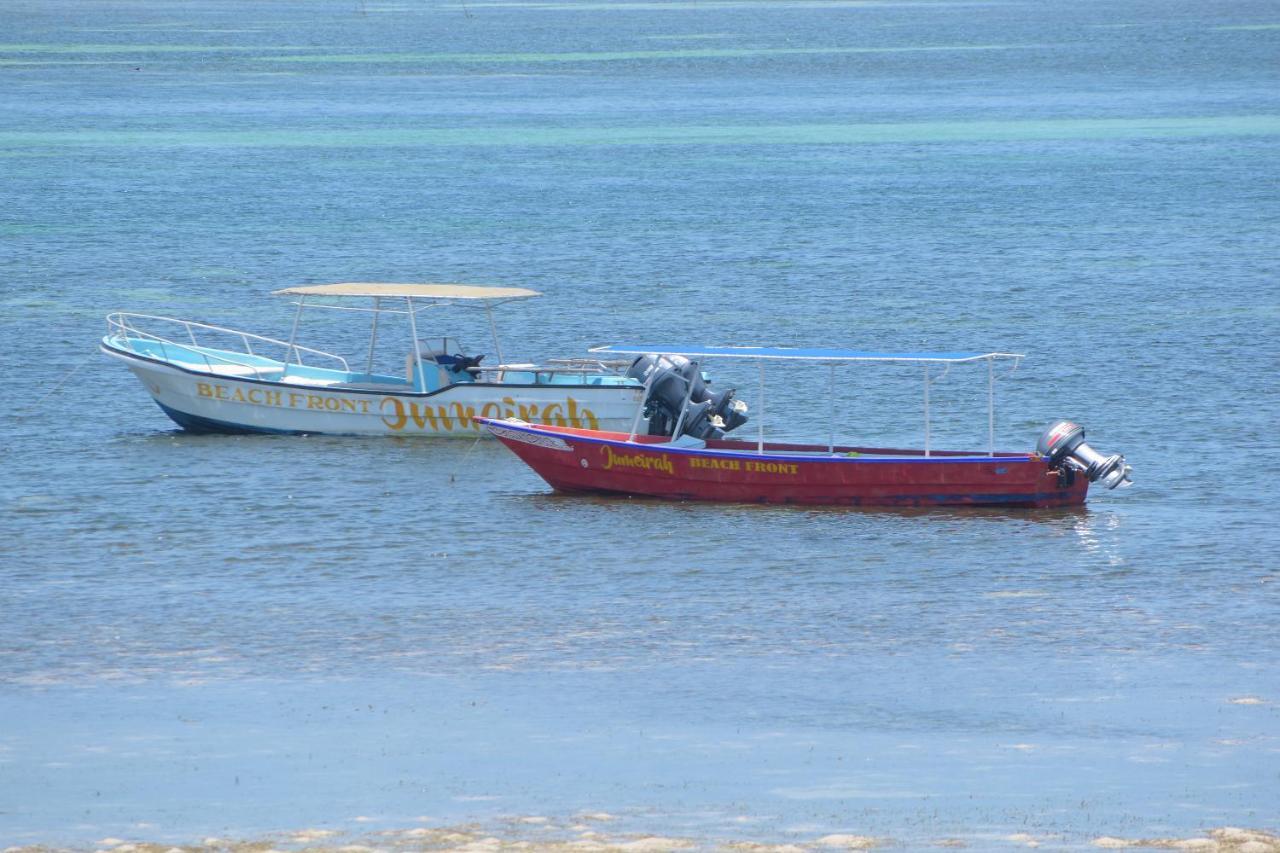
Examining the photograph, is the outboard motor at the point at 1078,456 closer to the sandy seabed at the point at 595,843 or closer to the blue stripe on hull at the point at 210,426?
the blue stripe on hull at the point at 210,426

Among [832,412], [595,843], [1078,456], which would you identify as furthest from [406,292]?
[595,843]

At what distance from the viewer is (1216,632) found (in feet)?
73.9

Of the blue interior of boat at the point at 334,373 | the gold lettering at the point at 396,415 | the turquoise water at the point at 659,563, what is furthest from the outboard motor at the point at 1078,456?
the gold lettering at the point at 396,415

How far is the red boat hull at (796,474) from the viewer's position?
1125 inches

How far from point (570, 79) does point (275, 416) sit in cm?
10840

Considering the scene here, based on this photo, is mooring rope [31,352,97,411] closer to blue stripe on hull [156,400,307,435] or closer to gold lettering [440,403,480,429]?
blue stripe on hull [156,400,307,435]

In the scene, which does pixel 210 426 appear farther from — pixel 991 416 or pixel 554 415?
pixel 991 416

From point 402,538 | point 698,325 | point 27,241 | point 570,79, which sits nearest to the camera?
point 402,538

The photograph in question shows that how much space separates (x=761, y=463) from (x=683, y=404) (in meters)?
2.04

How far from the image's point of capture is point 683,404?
30.5m

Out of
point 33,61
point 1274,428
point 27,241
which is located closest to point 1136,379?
point 1274,428

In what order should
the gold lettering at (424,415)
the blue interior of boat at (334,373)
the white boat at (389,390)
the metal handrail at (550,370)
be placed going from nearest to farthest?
the white boat at (389,390) → the metal handrail at (550,370) → the blue interior of boat at (334,373) → the gold lettering at (424,415)

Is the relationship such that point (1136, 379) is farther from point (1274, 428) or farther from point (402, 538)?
point (402, 538)

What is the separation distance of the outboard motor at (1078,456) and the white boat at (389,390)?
6824 mm
